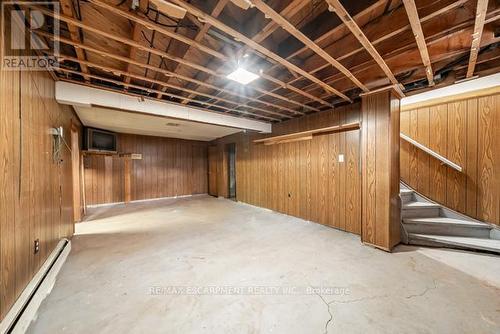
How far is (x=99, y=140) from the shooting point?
5512mm

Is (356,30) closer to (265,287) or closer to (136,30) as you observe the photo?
(136,30)

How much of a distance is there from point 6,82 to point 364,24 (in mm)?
3114

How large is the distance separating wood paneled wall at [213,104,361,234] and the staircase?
786 mm

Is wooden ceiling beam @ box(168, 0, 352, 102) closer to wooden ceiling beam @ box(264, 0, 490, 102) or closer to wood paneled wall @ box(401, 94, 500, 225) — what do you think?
wooden ceiling beam @ box(264, 0, 490, 102)

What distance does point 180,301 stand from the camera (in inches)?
71.6

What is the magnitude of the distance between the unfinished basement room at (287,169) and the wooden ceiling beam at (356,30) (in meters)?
0.02

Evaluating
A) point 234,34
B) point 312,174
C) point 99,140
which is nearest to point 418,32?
point 234,34

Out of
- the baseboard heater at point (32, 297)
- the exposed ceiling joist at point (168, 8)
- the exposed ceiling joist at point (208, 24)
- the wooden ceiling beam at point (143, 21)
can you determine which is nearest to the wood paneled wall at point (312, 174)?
the wooden ceiling beam at point (143, 21)

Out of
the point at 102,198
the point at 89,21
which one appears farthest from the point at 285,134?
Answer: the point at 102,198

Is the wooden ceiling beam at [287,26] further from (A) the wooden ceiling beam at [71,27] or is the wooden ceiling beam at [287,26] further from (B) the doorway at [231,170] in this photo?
(B) the doorway at [231,170]

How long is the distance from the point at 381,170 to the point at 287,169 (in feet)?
7.41

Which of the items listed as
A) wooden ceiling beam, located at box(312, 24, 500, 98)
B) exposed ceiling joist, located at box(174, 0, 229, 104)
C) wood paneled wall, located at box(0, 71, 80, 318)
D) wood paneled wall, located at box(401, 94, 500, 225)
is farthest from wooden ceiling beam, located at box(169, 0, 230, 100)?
wood paneled wall, located at box(401, 94, 500, 225)

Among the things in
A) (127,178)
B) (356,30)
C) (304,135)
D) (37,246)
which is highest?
(356,30)

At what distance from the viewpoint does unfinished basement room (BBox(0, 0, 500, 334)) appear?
5.13 feet
